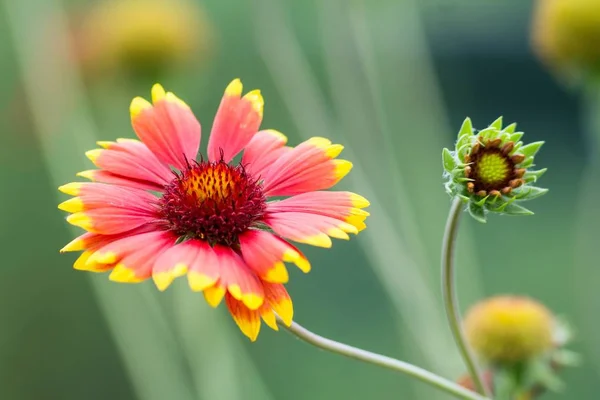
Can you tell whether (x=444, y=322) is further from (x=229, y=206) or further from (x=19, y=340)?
(x=19, y=340)

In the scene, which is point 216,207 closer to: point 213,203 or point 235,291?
point 213,203

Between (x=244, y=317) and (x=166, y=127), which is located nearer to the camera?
(x=244, y=317)

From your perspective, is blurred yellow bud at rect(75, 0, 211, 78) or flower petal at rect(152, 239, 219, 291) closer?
flower petal at rect(152, 239, 219, 291)

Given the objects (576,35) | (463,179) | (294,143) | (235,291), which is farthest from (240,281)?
(294,143)

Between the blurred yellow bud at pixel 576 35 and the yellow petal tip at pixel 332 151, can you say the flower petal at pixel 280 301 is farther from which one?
the blurred yellow bud at pixel 576 35

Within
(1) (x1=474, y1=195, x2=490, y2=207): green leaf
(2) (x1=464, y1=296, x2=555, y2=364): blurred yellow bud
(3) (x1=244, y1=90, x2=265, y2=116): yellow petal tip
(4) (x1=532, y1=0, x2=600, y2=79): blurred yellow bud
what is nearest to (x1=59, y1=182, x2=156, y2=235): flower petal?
(3) (x1=244, y1=90, x2=265, y2=116): yellow petal tip

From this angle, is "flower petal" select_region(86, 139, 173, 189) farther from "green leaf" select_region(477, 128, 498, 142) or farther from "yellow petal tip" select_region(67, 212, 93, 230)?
"green leaf" select_region(477, 128, 498, 142)
